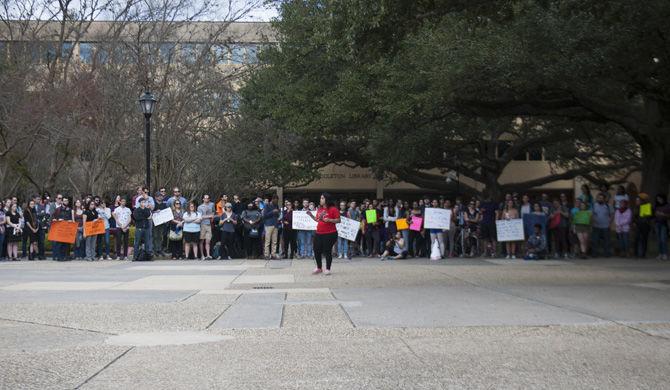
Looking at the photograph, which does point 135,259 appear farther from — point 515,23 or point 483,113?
point 515,23

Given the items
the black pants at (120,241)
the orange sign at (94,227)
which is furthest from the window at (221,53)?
the orange sign at (94,227)

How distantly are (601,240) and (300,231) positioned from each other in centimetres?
909

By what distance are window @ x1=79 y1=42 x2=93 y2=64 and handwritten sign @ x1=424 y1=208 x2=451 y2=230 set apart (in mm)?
13240

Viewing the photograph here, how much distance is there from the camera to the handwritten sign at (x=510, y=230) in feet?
68.7

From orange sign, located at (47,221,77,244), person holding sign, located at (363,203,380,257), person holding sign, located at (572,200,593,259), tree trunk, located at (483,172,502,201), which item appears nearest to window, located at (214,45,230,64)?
person holding sign, located at (363,203,380,257)

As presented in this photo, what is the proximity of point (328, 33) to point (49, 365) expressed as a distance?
8938 mm

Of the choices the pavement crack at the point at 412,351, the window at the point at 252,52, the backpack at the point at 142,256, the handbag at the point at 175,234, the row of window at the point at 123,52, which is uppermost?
the window at the point at 252,52

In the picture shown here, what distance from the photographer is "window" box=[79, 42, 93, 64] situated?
25827mm

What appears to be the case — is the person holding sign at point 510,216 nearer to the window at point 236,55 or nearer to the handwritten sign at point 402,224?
the handwritten sign at point 402,224

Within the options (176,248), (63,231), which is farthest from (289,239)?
(63,231)

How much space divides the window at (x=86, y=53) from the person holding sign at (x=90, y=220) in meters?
7.02

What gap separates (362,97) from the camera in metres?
23.4

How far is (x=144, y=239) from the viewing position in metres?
20.8

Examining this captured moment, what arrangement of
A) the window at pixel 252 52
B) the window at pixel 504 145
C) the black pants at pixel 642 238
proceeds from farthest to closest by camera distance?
the window at pixel 504 145, the window at pixel 252 52, the black pants at pixel 642 238
